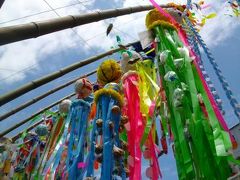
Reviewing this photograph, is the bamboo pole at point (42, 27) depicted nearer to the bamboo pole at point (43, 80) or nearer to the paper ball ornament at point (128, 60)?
the bamboo pole at point (43, 80)

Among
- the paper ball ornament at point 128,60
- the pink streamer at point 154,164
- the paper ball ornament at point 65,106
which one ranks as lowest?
the pink streamer at point 154,164

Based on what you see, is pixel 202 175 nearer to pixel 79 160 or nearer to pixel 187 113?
pixel 187 113

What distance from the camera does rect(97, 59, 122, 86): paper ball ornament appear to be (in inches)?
150

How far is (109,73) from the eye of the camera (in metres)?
3.82

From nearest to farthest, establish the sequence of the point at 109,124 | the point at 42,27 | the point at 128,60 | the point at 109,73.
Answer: the point at 42,27 → the point at 109,124 → the point at 109,73 → the point at 128,60

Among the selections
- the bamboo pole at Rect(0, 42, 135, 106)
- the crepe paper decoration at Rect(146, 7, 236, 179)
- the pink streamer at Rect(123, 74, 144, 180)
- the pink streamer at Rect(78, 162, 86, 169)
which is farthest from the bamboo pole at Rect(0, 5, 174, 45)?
the pink streamer at Rect(78, 162, 86, 169)

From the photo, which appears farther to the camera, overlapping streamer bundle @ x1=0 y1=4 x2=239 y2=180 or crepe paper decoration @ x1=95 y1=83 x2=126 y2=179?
crepe paper decoration @ x1=95 y1=83 x2=126 y2=179

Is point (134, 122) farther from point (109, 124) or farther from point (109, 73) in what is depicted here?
point (109, 73)

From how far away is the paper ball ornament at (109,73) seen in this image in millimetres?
3807

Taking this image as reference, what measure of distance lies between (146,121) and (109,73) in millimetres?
849

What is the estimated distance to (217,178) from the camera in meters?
2.35

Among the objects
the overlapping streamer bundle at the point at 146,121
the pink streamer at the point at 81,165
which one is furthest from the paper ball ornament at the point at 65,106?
the pink streamer at the point at 81,165

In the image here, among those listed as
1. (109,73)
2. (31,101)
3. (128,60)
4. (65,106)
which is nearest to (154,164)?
(109,73)

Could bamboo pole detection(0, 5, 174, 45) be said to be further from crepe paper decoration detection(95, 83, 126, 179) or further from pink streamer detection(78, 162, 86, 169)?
pink streamer detection(78, 162, 86, 169)
